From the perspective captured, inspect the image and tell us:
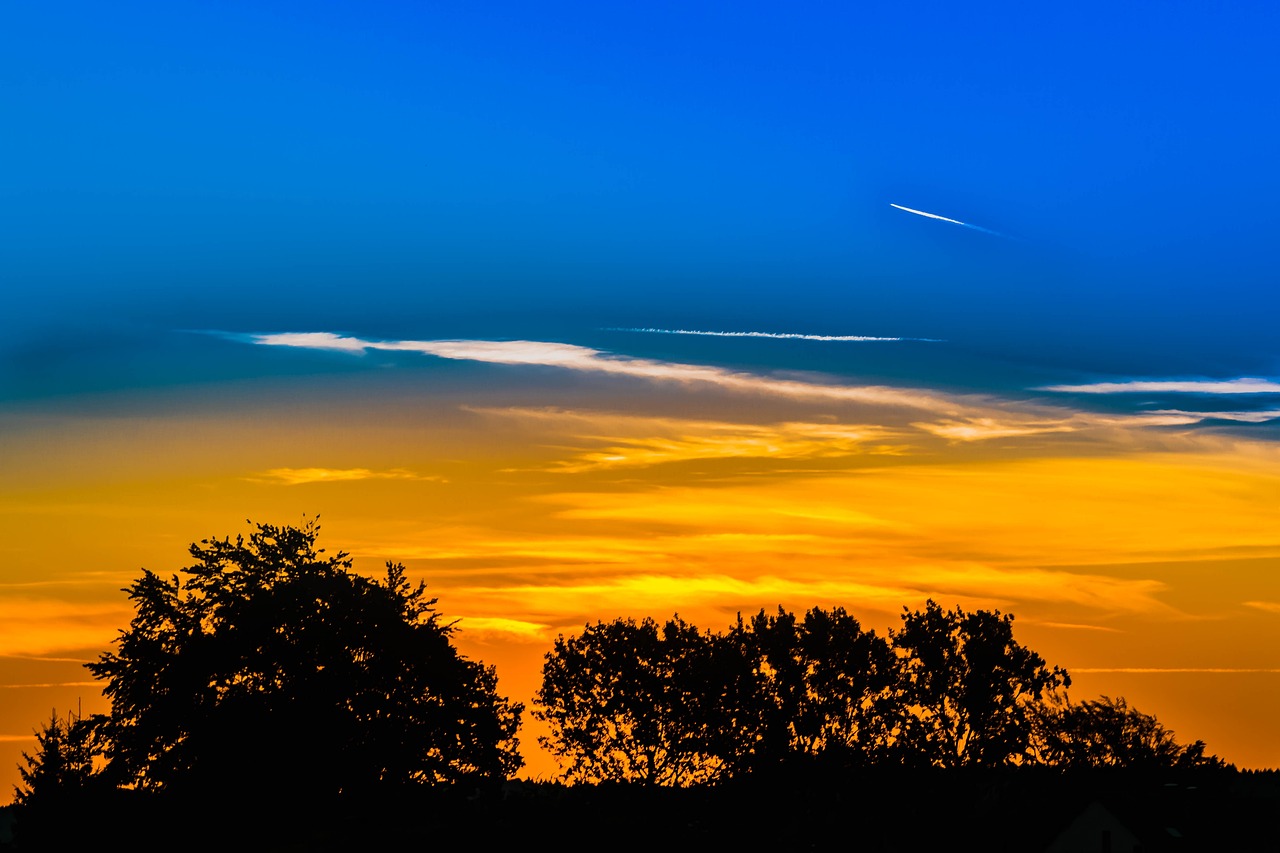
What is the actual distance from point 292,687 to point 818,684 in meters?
56.3

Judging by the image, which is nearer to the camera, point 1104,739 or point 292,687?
point 292,687

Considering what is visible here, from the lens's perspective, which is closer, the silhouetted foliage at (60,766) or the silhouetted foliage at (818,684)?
the silhouetted foliage at (60,766)

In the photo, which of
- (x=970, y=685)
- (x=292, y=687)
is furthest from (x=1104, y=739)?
(x=292, y=687)

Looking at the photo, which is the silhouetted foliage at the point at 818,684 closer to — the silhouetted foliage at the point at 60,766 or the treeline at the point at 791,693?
the treeline at the point at 791,693

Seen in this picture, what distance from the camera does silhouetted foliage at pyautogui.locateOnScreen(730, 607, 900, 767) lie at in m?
121

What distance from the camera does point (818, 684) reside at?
12331cm

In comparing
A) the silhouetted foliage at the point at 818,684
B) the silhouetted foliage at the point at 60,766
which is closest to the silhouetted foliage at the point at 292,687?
the silhouetted foliage at the point at 60,766

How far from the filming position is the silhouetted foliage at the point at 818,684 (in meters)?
121

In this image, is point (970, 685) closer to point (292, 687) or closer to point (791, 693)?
point (791, 693)

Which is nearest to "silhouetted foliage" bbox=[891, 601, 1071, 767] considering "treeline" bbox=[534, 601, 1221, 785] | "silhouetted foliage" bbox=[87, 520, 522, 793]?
"treeline" bbox=[534, 601, 1221, 785]

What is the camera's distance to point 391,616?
79.1 m

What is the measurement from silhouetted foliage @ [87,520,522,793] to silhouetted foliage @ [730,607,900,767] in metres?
44.6

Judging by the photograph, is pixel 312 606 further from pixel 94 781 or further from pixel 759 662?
pixel 759 662

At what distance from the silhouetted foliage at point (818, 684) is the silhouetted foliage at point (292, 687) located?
44.6m
